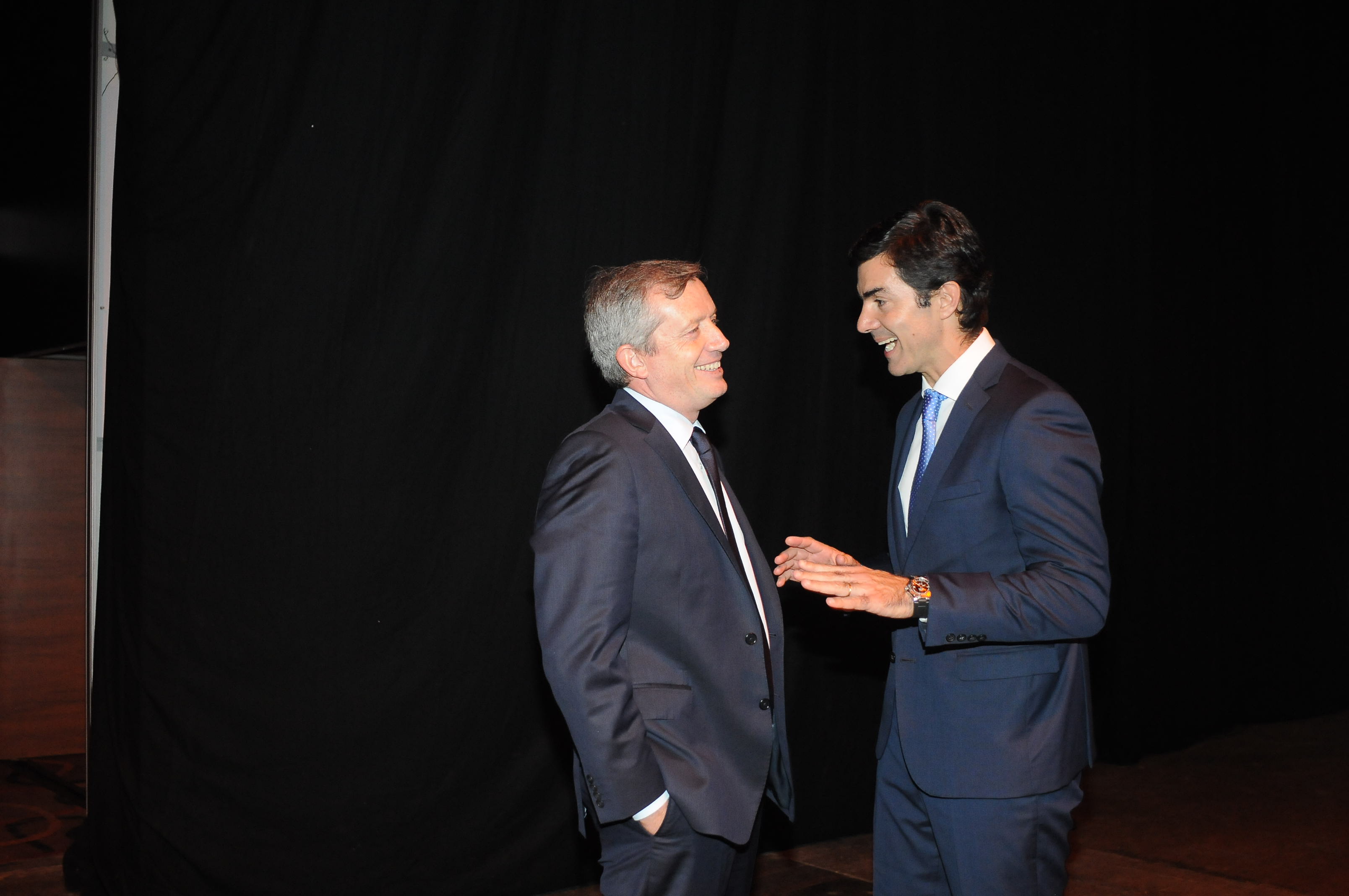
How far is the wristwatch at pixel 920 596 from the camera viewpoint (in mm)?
1882

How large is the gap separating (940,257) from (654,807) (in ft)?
3.98

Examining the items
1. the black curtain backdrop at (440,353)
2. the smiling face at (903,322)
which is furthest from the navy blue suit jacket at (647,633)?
the black curtain backdrop at (440,353)

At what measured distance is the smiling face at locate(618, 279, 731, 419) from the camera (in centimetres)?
204

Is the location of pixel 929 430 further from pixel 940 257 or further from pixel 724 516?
pixel 724 516

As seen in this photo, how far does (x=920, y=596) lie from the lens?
1.89m

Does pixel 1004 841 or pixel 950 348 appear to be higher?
pixel 950 348

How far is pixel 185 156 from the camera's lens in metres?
2.80

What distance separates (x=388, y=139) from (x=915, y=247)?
1690mm

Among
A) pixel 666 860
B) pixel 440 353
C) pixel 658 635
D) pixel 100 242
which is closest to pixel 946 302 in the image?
pixel 658 635

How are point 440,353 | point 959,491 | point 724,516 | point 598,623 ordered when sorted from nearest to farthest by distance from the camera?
point 598,623
point 959,491
point 724,516
point 440,353

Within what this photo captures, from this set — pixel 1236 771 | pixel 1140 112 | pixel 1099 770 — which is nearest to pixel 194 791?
pixel 1099 770

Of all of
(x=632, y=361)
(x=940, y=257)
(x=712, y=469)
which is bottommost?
(x=712, y=469)

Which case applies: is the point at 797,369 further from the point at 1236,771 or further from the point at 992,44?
the point at 1236,771

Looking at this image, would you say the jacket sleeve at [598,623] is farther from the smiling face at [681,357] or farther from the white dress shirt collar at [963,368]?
the white dress shirt collar at [963,368]
